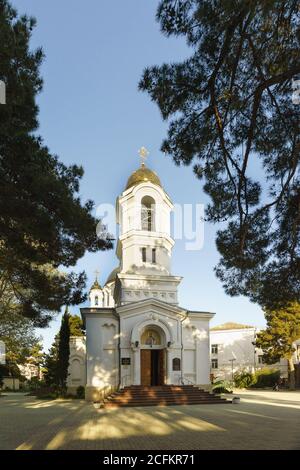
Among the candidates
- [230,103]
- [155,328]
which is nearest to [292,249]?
[230,103]

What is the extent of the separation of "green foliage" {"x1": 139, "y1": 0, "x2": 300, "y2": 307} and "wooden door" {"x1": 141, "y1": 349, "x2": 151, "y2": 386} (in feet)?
51.0

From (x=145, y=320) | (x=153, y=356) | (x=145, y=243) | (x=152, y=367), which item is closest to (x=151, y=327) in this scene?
(x=145, y=320)

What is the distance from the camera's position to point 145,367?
27141mm

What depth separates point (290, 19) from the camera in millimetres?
8555

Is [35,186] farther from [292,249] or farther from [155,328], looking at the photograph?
[155,328]

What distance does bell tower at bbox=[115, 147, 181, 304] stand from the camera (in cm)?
2995

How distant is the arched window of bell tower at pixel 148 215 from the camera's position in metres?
31.8

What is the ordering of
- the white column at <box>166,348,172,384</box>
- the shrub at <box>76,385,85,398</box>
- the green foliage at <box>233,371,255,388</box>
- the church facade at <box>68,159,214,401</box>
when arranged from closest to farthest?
the church facade at <box>68,159,214,401</box>
the white column at <box>166,348,172,384</box>
the shrub at <box>76,385,85,398</box>
the green foliage at <box>233,371,255,388</box>

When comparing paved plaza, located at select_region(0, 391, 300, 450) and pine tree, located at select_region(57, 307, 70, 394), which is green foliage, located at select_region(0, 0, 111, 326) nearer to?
paved plaza, located at select_region(0, 391, 300, 450)

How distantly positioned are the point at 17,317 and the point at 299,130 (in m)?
26.0

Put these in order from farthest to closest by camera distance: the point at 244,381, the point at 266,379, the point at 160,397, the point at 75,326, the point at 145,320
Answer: the point at 75,326, the point at 244,381, the point at 266,379, the point at 145,320, the point at 160,397

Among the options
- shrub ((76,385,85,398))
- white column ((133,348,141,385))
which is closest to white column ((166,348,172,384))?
white column ((133,348,141,385))

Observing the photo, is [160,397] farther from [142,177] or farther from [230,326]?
[230,326]

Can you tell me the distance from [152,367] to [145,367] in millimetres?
465
